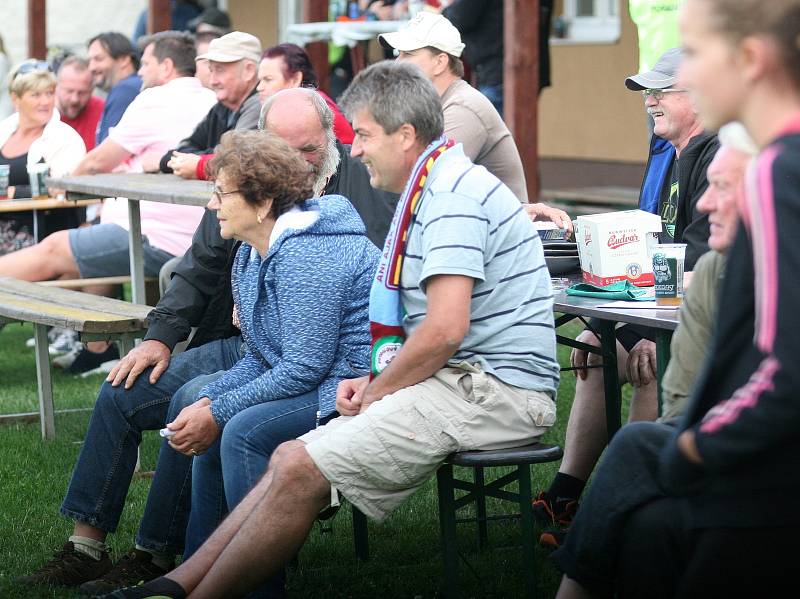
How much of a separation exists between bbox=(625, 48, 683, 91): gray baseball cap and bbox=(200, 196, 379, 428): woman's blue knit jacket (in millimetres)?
1114

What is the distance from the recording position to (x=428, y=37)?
18.4 ft

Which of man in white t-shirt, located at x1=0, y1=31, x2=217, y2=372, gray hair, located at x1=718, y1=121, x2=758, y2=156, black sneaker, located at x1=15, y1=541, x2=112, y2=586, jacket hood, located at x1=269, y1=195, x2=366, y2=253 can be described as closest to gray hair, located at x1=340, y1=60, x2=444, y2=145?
jacket hood, located at x1=269, y1=195, x2=366, y2=253

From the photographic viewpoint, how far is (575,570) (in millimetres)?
2631

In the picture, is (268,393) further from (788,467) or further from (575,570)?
(788,467)

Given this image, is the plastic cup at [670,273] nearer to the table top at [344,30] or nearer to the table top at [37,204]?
the table top at [37,204]

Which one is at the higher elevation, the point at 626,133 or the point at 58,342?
the point at 626,133

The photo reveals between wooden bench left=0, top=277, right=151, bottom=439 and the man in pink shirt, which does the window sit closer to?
the man in pink shirt

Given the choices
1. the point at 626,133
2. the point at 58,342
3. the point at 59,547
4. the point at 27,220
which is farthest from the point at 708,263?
the point at 626,133

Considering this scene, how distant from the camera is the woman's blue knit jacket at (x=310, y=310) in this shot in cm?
357

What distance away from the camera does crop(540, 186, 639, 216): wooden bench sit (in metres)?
11.7

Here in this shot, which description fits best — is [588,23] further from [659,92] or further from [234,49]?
[659,92]

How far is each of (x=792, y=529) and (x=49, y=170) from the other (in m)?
5.98

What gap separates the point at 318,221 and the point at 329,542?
1.19 metres

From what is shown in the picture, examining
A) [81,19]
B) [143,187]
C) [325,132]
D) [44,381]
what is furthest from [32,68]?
[81,19]
